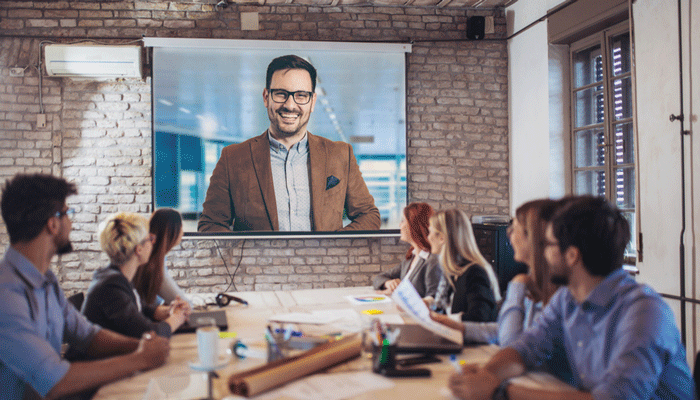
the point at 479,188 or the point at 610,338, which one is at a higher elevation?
the point at 479,188

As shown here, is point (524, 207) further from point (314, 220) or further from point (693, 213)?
point (314, 220)

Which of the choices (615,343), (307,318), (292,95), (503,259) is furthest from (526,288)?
(292,95)

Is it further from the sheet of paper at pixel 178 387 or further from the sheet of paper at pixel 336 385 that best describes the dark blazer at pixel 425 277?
the sheet of paper at pixel 178 387

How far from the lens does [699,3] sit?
294 cm

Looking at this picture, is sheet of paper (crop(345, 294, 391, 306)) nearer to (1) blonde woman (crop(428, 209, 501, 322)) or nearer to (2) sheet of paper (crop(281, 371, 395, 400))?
(1) blonde woman (crop(428, 209, 501, 322))

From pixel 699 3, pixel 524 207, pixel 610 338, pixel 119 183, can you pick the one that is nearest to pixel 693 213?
pixel 699 3

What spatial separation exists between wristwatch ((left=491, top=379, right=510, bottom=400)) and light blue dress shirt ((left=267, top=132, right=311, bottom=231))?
3418mm

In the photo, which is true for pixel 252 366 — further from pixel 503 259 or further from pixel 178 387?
pixel 503 259

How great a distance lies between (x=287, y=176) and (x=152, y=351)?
3.13 metres

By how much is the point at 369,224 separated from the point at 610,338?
11.4ft

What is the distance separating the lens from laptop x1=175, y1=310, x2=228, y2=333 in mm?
2221

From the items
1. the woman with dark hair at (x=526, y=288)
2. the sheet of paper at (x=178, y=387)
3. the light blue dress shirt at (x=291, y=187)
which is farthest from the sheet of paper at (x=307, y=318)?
the light blue dress shirt at (x=291, y=187)

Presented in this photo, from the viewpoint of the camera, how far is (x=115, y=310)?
6.44 ft

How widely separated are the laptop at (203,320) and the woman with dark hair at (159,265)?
163 mm
